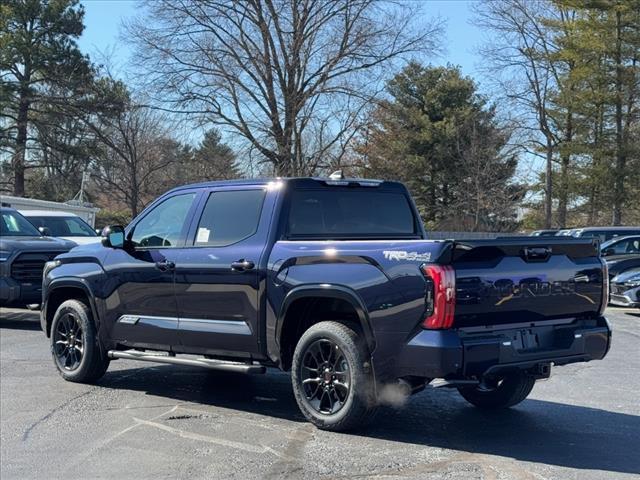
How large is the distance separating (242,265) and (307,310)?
67 cm

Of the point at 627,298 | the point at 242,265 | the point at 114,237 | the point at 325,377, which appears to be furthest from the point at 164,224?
the point at 627,298

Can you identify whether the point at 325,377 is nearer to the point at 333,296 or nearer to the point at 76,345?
the point at 333,296

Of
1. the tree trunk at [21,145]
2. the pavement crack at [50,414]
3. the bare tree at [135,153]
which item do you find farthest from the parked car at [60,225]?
the tree trunk at [21,145]

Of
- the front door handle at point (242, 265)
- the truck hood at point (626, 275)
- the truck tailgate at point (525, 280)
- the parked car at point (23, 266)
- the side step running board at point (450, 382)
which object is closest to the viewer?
the truck tailgate at point (525, 280)

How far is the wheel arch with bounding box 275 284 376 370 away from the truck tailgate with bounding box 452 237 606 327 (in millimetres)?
759

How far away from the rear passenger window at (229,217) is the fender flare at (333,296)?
0.84m

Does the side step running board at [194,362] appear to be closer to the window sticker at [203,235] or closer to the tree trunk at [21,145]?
the window sticker at [203,235]

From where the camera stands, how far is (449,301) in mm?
5418

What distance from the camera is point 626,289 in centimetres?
1633

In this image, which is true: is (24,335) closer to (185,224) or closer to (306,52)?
(185,224)

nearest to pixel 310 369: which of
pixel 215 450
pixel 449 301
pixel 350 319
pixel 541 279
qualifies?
pixel 350 319

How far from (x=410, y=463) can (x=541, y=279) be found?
1671mm

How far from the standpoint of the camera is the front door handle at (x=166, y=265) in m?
7.28

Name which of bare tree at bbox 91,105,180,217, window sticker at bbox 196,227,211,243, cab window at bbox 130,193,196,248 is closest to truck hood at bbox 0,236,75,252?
cab window at bbox 130,193,196,248
